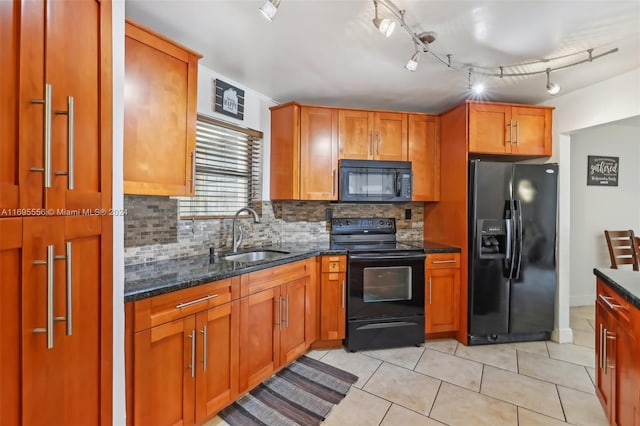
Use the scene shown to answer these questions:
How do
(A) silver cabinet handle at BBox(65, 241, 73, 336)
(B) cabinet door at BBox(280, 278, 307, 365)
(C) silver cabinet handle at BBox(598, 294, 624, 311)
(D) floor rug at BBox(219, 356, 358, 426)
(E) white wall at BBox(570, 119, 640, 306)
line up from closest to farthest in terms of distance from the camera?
(A) silver cabinet handle at BBox(65, 241, 73, 336) → (C) silver cabinet handle at BBox(598, 294, 624, 311) → (D) floor rug at BBox(219, 356, 358, 426) → (B) cabinet door at BBox(280, 278, 307, 365) → (E) white wall at BBox(570, 119, 640, 306)

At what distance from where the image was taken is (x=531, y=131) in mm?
2832

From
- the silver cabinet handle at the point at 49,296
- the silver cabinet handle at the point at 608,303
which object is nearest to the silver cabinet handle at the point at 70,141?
the silver cabinet handle at the point at 49,296

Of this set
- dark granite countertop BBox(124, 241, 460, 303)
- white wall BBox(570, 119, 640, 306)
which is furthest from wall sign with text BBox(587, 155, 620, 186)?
dark granite countertop BBox(124, 241, 460, 303)

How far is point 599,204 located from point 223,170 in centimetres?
444

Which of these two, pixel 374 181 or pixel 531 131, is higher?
pixel 531 131

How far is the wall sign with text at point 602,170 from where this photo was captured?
12.1 ft

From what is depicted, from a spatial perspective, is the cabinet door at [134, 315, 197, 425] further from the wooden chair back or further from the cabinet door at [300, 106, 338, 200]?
the wooden chair back

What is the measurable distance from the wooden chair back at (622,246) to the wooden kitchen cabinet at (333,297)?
3.03 m

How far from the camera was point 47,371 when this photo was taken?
91cm

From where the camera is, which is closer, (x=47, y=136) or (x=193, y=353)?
(x=47, y=136)

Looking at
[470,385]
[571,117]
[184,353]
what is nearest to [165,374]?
[184,353]

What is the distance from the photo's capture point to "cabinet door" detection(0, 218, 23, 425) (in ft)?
2.58

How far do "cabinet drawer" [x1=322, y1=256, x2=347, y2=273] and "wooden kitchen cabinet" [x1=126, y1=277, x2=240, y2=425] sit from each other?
955 millimetres

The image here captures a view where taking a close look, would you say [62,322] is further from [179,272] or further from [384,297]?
[384,297]
